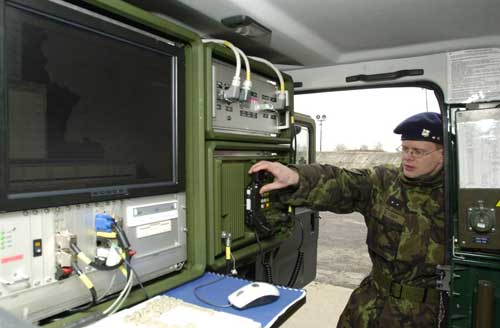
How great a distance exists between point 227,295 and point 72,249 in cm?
51

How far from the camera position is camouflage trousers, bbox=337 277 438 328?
189 cm

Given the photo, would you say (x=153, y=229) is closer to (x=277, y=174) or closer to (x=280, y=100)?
(x=277, y=174)

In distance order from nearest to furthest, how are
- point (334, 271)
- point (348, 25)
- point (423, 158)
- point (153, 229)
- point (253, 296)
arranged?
point (253, 296)
point (153, 229)
point (348, 25)
point (423, 158)
point (334, 271)

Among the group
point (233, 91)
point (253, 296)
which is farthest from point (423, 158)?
point (253, 296)

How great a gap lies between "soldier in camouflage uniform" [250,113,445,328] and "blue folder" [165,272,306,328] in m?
0.63

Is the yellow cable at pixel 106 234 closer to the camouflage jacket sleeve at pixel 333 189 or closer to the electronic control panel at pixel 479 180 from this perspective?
the camouflage jacket sleeve at pixel 333 189

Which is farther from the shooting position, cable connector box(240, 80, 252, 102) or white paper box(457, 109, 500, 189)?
white paper box(457, 109, 500, 189)

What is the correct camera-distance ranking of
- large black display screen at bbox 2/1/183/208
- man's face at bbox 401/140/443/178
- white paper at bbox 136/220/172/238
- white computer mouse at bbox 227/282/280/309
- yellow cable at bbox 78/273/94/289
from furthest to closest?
1. man's face at bbox 401/140/443/178
2. white paper at bbox 136/220/172/238
3. white computer mouse at bbox 227/282/280/309
4. yellow cable at bbox 78/273/94/289
5. large black display screen at bbox 2/1/183/208

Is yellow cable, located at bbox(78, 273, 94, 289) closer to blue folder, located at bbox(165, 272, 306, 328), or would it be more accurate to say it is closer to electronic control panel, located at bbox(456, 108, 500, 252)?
blue folder, located at bbox(165, 272, 306, 328)

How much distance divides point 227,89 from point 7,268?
0.97 metres

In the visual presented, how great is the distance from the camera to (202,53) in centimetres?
137

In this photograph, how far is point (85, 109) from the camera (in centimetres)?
102

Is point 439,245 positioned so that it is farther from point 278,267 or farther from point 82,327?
point 82,327

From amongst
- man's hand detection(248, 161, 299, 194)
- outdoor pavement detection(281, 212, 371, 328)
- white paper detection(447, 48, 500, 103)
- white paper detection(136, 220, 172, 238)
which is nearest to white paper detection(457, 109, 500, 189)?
white paper detection(447, 48, 500, 103)
